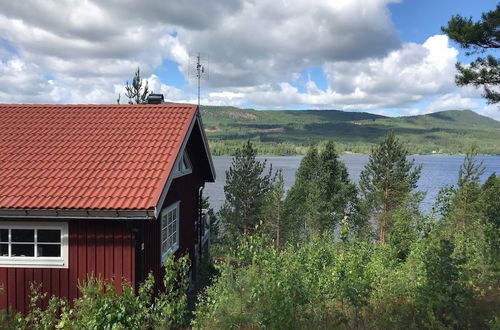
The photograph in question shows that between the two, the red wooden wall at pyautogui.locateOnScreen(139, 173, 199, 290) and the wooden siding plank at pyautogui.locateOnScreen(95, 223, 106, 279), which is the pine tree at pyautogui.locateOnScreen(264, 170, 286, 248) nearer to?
the red wooden wall at pyautogui.locateOnScreen(139, 173, 199, 290)

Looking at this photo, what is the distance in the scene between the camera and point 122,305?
5.15m

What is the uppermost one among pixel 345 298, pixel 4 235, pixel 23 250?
pixel 4 235

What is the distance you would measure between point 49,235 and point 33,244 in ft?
1.25

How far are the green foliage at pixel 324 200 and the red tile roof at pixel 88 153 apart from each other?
24.2m

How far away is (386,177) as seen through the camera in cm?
3347

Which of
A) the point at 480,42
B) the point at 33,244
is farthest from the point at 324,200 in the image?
the point at 33,244

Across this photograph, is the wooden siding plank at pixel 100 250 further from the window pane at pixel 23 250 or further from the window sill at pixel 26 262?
the window pane at pixel 23 250

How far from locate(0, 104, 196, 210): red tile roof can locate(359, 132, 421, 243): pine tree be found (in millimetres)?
27311

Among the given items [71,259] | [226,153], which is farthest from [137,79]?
[226,153]

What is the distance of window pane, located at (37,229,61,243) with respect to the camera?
7.27 metres

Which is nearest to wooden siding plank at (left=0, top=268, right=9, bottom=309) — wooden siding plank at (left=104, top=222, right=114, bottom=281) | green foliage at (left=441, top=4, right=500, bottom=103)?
wooden siding plank at (left=104, top=222, right=114, bottom=281)

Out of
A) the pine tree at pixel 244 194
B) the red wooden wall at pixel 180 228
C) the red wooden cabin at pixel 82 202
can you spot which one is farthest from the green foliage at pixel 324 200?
the red wooden cabin at pixel 82 202

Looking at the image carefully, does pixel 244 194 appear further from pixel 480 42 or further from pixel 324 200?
pixel 480 42

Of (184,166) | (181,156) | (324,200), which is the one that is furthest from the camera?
(324,200)
